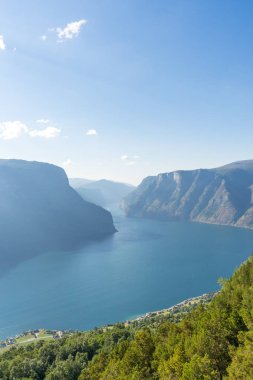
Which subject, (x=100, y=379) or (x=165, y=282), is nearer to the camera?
(x=100, y=379)

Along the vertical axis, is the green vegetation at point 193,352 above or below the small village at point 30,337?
above

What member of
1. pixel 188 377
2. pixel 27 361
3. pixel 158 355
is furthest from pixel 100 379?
pixel 27 361

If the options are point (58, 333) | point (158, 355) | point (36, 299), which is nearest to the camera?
point (158, 355)

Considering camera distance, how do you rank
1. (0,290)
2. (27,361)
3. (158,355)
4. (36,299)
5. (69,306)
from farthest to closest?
(0,290), (36,299), (69,306), (27,361), (158,355)

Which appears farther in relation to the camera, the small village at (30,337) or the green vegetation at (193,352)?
the small village at (30,337)

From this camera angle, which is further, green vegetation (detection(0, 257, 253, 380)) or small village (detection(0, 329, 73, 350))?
small village (detection(0, 329, 73, 350))

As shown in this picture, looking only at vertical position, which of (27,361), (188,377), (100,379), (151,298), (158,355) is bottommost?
(151,298)

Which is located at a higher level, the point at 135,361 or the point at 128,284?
the point at 135,361

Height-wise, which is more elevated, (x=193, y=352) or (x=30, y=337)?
(x=193, y=352)

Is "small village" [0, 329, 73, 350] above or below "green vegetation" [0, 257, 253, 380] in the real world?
below

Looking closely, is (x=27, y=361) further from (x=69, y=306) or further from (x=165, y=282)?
(x=165, y=282)

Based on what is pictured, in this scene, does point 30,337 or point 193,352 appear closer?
point 193,352
